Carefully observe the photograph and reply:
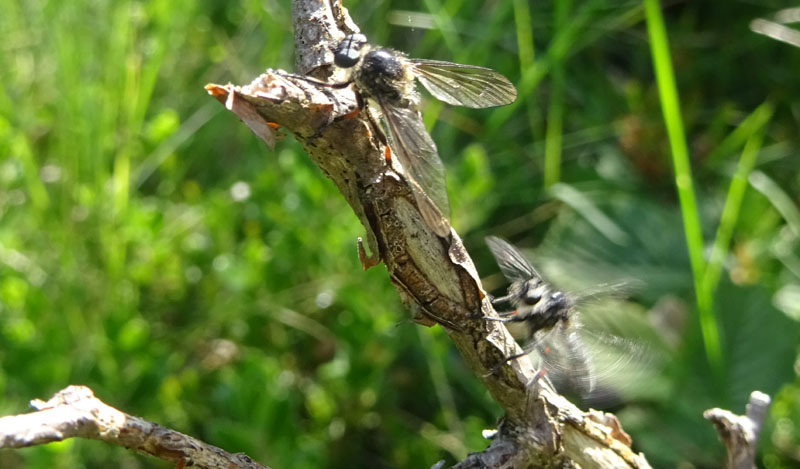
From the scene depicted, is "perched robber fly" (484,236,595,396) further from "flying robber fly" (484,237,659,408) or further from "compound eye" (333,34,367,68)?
"compound eye" (333,34,367,68)

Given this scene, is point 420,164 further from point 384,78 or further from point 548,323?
point 548,323

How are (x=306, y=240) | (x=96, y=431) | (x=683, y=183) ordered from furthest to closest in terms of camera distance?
(x=306, y=240) < (x=683, y=183) < (x=96, y=431)

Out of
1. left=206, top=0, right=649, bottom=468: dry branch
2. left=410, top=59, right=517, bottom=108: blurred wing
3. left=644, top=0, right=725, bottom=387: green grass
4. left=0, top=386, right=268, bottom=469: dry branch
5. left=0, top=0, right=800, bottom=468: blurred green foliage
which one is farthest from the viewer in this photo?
left=0, top=0, right=800, bottom=468: blurred green foliage

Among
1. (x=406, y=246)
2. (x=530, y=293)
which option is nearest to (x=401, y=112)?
(x=406, y=246)

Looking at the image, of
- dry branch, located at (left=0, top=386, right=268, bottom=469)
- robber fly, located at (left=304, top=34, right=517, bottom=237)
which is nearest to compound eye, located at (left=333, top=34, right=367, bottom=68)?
robber fly, located at (left=304, top=34, right=517, bottom=237)

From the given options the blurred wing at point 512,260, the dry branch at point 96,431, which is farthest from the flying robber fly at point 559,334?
the dry branch at point 96,431

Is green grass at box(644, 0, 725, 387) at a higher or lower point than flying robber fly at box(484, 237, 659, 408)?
higher
